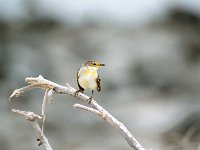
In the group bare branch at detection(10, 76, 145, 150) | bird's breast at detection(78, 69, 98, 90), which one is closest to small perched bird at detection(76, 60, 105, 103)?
bird's breast at detection(78, 69, 98, 90)

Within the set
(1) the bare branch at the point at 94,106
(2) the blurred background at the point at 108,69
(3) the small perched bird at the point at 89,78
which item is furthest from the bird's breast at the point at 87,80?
(2) the blurred background at the point at 108,69

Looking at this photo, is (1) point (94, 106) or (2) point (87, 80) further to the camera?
(2) point (87, 80)

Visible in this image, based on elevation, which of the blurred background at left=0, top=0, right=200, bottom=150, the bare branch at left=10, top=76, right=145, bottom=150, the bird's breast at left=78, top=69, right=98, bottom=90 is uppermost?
the blurred background at left=0, top=0, right=200, bottom=150

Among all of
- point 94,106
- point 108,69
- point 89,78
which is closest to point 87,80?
point 89,78

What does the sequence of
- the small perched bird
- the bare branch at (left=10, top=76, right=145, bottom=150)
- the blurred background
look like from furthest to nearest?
1. the blurred background
2. the small perched bird
3. the bare branch at (left=10, top=76, right=145, bottom=150)

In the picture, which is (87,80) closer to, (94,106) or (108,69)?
(94,106)

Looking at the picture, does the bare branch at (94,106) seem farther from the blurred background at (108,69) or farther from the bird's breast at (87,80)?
the blurred background at (108,69)

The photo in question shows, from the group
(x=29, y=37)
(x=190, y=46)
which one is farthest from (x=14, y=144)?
(x=190, y=46)

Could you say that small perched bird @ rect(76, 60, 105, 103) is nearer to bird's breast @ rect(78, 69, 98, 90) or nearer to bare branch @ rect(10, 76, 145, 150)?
bird's breast @ rect(78, 69, 98, 90)
